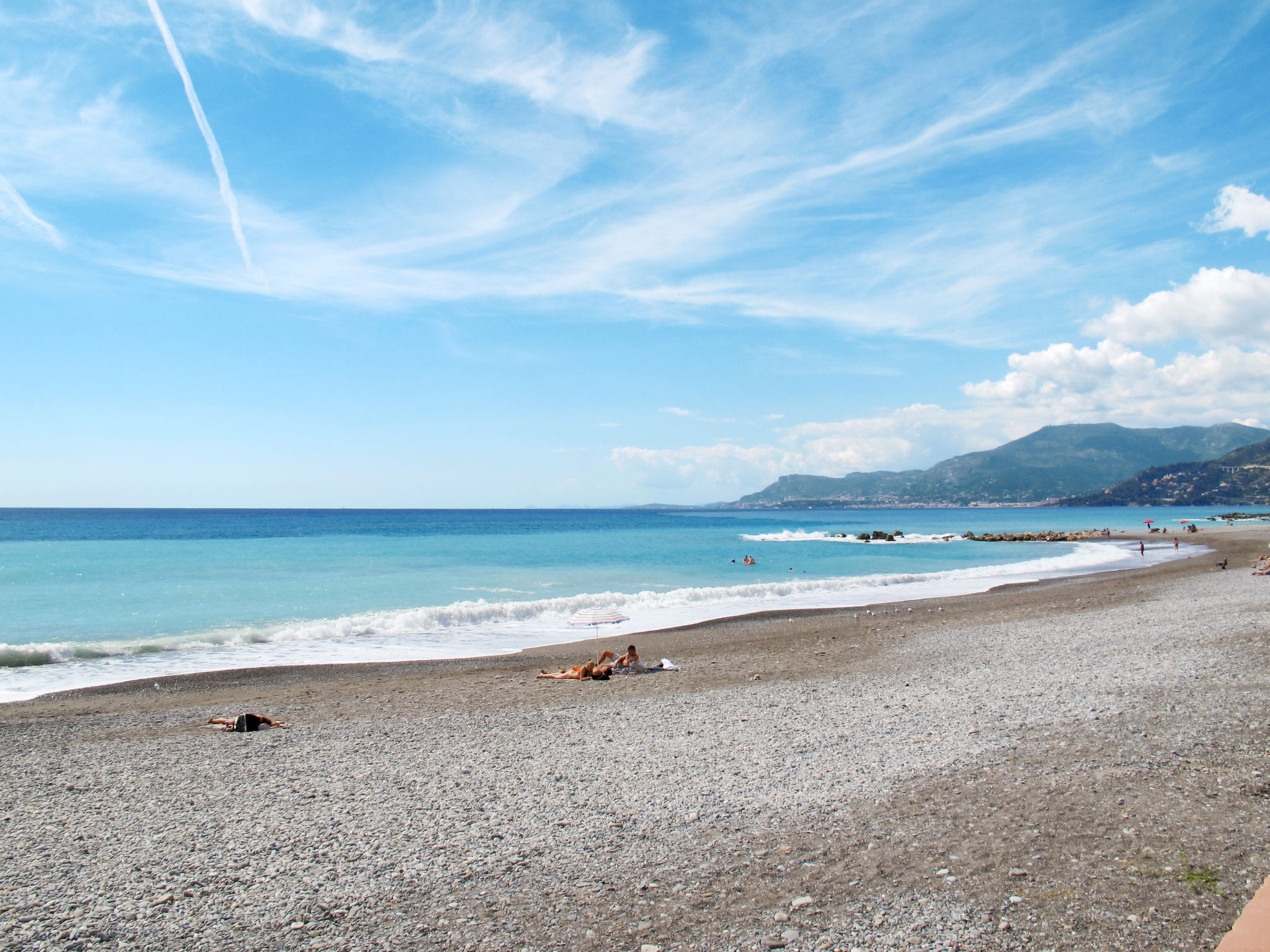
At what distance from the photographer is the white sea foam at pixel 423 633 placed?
15547 mm

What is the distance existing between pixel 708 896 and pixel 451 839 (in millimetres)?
2206

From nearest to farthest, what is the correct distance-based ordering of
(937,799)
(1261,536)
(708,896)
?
(708,896)
(937,799)
(1261,536)

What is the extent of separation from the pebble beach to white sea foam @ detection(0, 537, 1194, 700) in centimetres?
413

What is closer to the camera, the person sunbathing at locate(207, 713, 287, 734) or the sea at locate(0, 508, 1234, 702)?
the person sunbathing at locate(207, 713, 287, 734)

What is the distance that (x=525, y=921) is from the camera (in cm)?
439

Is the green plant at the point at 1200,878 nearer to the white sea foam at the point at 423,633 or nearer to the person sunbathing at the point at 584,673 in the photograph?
the person sunbathing at the point at 584,673

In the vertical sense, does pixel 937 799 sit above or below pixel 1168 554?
above

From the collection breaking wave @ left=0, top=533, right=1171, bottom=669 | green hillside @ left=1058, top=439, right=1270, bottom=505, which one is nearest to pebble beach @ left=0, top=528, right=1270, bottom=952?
breaking wave @ left=0, top=533, right=1171, bottom=669

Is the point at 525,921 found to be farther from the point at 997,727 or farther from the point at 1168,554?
the point at 1168,554

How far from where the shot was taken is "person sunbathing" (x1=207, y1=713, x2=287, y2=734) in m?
9.17

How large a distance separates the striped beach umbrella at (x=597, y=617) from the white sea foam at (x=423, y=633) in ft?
8.24

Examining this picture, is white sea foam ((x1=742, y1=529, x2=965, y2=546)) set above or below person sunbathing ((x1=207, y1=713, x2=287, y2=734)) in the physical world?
below

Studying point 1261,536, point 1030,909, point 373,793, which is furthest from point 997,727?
point 1261,536

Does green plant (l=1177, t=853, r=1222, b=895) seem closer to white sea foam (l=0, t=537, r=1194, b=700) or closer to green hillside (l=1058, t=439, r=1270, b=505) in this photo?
white sea foam (l=0, t=537, r=1194, b=700)
